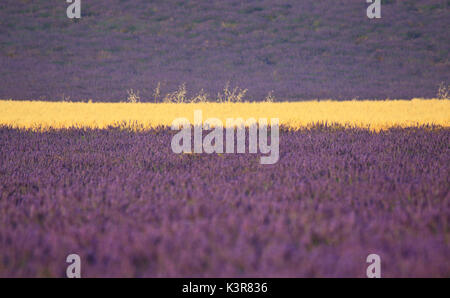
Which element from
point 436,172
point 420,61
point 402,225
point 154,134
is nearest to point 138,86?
point 154,134

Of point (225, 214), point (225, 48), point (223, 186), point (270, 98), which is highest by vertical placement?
point (225, 48)

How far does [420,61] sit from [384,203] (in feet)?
62.9

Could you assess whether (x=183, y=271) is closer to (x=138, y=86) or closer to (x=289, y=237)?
(x=289, y=237)

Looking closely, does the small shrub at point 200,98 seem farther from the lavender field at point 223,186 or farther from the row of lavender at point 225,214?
the row of lavender at point 225,214

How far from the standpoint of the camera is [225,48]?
22516mm

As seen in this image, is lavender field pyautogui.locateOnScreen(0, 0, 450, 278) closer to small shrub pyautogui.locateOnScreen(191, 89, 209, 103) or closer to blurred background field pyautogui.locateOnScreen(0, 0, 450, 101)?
blurred background field pyautogui.locateOnScreen(0, 0, 450, 101)

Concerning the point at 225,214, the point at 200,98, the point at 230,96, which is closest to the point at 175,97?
the point at 230,96

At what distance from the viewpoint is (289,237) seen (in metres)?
2.35

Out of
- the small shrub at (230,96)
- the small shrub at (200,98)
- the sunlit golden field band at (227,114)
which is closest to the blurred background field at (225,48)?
the small shrub at (230,96)

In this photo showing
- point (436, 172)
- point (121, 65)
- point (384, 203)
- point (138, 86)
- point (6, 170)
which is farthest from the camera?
point (121, 65)

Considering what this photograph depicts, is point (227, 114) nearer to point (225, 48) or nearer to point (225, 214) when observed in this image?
point (225, 214)

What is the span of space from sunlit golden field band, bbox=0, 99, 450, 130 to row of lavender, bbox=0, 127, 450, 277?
3033 mm

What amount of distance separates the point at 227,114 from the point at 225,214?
281 inches

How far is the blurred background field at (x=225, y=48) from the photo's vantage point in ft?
55.3
